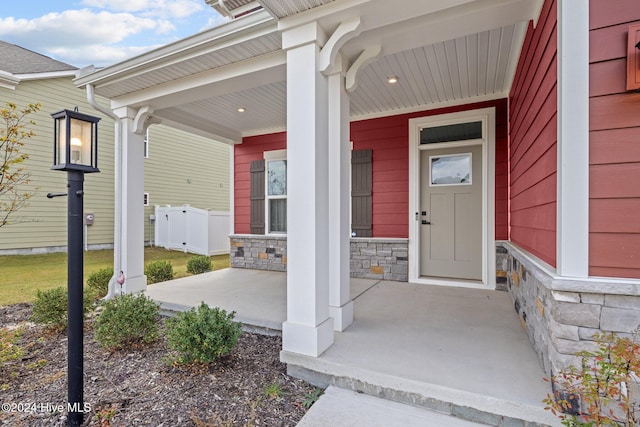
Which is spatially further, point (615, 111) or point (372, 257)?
point (372, 257)

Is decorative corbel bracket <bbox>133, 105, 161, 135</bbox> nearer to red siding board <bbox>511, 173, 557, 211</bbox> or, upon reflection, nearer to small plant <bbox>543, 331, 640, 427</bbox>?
red siding board <bbox>511, 173, 557, 211</bbox>

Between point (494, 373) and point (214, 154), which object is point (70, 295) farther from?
point (214, 154)

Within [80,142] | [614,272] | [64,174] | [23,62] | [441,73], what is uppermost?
[23,62]

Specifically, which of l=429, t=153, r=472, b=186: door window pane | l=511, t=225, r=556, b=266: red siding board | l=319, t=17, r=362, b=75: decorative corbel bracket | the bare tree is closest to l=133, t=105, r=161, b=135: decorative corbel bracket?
the bare tree

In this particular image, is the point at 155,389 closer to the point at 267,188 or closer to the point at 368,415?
the point at 368,415

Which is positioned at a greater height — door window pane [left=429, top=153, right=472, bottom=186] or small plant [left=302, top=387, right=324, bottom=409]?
door window pane [left=429, top=153, right=472, bottom=186]

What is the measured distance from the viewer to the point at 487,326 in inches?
106

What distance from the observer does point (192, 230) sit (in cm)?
909

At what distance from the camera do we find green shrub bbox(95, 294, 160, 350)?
2.53 meters

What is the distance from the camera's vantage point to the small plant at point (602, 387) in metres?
1.24

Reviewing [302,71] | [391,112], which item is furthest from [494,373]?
[391,112]

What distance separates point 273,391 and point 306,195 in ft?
4.30

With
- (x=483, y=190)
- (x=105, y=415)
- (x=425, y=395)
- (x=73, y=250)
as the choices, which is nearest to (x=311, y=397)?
(x=425, y=395)

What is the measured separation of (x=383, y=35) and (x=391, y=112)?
2.23 m
